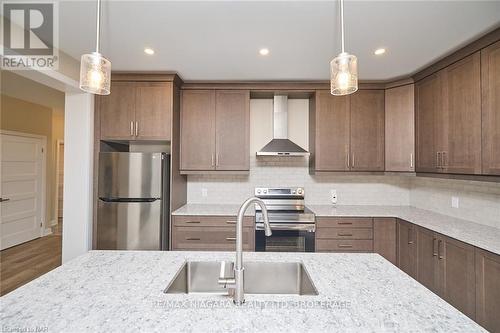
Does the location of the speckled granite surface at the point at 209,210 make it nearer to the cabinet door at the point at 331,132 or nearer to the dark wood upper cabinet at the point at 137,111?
the dark wood upper cabinet at the point at 137,111

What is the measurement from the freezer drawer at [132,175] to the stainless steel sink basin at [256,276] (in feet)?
5.04

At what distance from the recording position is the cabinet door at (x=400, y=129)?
2955 millimetres

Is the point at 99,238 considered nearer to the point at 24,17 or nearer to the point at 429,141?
the point at 24,17

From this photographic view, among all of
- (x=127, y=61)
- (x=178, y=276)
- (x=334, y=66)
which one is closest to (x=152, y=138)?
(x=127, y=61)

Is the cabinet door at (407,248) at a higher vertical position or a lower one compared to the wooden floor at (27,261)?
higher

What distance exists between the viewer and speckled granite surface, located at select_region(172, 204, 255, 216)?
9.27 feet

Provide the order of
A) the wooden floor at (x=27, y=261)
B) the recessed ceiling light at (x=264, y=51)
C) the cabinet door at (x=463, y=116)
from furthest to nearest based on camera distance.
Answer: the wooden floor at (x=27, y=261), the recessed ceiling light at (x=264, y=51), the cabinet door at (x=463, y=116)

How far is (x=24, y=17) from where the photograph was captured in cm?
183

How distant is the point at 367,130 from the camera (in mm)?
3105

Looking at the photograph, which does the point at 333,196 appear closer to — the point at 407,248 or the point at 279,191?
the point at 279,191

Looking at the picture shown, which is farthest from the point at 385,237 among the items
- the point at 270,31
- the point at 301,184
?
the point at 270,31

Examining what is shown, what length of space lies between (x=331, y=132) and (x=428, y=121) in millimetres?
1022

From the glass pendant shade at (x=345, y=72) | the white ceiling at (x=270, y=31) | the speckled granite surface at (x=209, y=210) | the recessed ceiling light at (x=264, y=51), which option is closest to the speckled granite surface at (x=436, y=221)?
the speckled granite surface at (x=209, y=210)

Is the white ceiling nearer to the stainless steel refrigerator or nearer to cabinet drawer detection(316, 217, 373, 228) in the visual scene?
the stainless steel refrigerator
